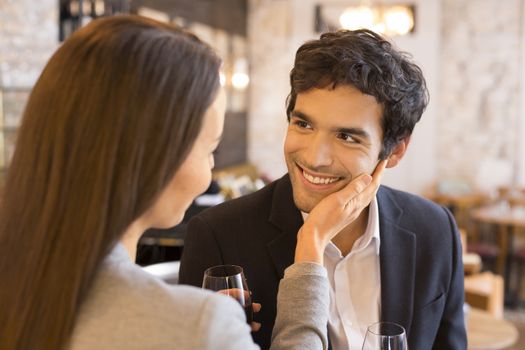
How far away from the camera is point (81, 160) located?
810mm

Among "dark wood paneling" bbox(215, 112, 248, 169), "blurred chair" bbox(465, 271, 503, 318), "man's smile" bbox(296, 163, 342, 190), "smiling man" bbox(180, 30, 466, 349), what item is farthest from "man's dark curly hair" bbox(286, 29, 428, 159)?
"dark wood paneling" bbox(215, 112, 248, 169)

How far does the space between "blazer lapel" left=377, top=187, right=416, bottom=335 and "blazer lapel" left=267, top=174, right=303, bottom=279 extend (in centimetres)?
26

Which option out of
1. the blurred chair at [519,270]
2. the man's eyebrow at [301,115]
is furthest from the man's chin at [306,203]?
the blurred chair at [519,270]

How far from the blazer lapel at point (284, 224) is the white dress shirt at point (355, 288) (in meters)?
0.12

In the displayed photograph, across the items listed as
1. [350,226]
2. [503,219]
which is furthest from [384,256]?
[503,219]

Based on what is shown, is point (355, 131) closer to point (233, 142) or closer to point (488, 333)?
point (488, 333)

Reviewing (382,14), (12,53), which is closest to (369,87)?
(12,53)

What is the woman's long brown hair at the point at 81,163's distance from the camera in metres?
0.81

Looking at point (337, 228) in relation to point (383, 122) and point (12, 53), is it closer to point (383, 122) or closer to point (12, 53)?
point (383, 122)

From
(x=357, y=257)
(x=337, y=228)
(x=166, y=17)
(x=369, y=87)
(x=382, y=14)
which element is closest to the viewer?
(x=337, y=228)

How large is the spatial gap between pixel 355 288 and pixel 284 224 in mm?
273

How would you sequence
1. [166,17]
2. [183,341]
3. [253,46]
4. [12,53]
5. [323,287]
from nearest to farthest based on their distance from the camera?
[183,341]
[323,287]
[12,53]
[166,17]
[253,46]

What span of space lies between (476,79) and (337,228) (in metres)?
7.54

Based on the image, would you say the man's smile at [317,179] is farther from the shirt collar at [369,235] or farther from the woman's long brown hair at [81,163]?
the woman's long brown hair at [81,163]
